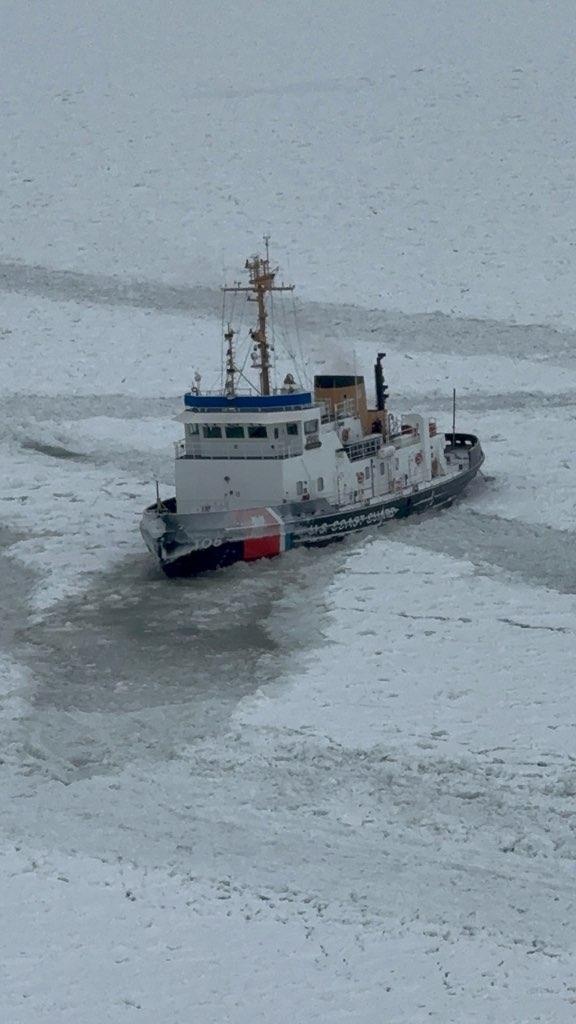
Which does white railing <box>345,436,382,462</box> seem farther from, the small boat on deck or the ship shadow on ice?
the ship shadow on ice

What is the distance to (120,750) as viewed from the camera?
61.2 ft

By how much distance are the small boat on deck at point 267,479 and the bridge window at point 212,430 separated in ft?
0.06

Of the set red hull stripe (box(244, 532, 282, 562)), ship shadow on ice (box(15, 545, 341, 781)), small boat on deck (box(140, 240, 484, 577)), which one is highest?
small boat on deck (box(140, 240, 484, 577))

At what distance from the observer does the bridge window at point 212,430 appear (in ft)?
90.6

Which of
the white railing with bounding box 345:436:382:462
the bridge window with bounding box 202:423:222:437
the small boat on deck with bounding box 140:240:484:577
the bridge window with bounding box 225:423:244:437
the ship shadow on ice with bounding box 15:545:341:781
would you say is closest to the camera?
the ship shadow on ice with bounding box 15:545:341:781

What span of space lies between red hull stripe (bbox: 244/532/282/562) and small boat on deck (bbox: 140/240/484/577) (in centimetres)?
2

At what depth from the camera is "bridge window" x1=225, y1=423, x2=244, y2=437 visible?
27.5 meters

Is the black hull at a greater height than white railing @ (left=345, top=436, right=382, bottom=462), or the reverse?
white railing @ (left=345, top=436, right=382, bottom=462)

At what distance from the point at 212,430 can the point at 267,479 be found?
4.50 ft

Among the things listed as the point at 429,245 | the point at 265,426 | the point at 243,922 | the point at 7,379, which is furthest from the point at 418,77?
the point at 243,922

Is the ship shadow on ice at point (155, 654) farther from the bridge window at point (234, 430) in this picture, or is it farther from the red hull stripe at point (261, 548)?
the bridge window at point (234, 430)

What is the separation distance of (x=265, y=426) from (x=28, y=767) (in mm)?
10569

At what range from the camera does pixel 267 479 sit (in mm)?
27391

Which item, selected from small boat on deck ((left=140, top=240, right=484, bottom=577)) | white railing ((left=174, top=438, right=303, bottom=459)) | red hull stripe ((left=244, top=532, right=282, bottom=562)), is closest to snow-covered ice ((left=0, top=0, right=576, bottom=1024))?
red hull stripe ((left=244, top=532, right=282, bottom=562))
